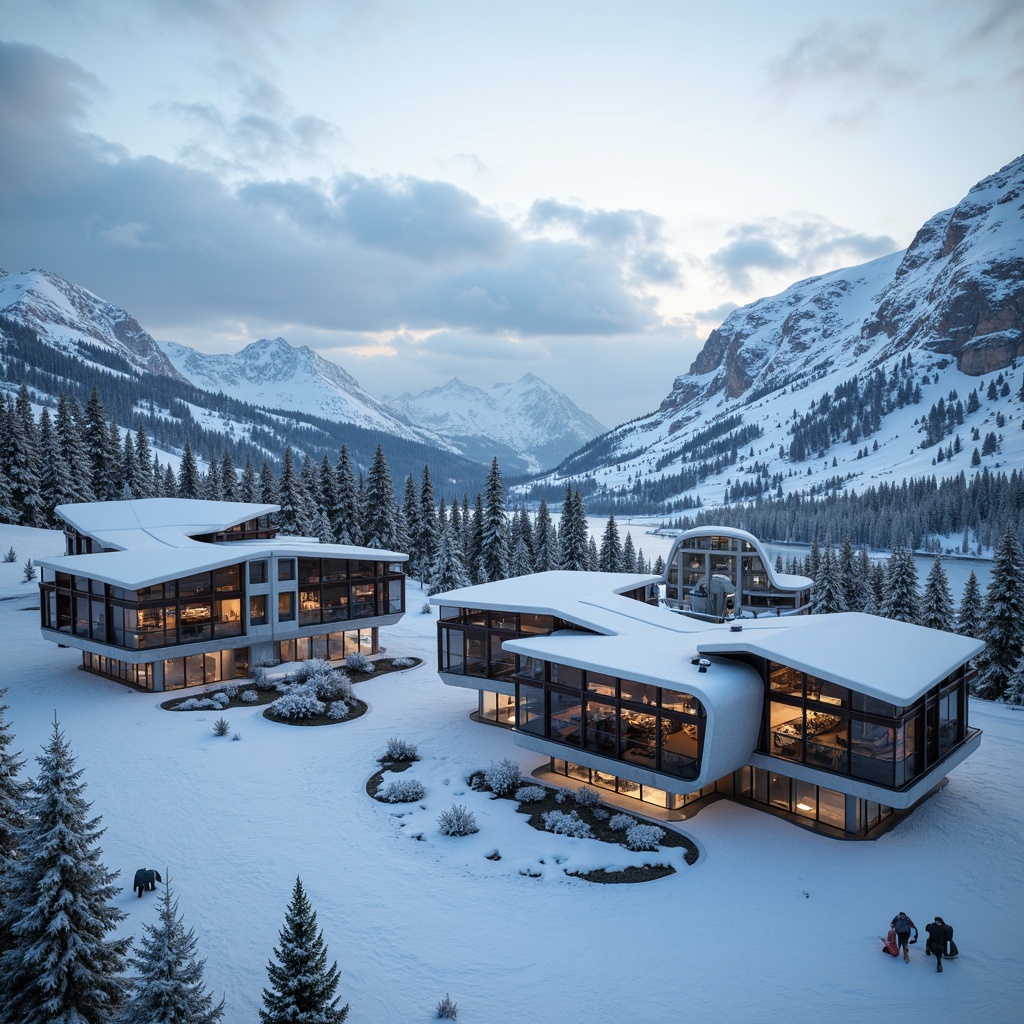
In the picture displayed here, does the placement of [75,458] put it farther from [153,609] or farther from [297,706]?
[297,706]

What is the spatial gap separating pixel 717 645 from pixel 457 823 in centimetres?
991

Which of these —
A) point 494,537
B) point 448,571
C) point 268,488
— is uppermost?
point 268,488

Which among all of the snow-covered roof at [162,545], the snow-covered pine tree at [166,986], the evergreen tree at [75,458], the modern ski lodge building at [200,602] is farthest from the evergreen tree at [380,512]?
the snow-covered pine tree at [166,986]

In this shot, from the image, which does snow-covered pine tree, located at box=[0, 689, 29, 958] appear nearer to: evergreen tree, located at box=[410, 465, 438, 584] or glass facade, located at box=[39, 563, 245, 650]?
glass facade, located at box=[39, 563, 245, 650]

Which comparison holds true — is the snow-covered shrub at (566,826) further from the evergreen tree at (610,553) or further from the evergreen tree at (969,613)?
the evergreen tree at (610,553)

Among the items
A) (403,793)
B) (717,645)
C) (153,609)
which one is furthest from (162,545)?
(717,645)

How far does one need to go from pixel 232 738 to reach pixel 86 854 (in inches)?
630

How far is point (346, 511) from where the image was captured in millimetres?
66000

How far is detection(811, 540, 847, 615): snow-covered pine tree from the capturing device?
5725 cm

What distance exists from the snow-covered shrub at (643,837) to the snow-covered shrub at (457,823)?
15.1 ft

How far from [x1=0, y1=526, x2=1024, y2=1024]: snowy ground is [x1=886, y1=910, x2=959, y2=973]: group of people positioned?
12.5 inches

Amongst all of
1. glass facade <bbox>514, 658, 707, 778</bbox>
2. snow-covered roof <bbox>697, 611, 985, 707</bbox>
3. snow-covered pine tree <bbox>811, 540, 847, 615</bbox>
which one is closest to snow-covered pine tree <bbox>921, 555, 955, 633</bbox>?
snow-covered pine tree <bbox>811, 540, 847, 615</bbox>

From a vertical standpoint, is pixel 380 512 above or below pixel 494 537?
above

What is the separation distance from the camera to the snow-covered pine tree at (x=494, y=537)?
6169cm
